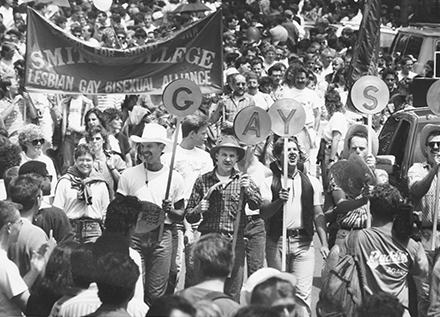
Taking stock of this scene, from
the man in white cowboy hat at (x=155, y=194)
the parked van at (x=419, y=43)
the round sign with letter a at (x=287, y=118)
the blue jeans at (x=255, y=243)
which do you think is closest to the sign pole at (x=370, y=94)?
the round sign with letter a at (x=287, y=118)

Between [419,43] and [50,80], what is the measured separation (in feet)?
30.3

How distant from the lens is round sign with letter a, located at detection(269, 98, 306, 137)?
30.5ft

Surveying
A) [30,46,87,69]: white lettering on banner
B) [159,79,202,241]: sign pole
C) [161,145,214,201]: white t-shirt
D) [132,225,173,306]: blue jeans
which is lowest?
[132,225,173,306]: blue jeans

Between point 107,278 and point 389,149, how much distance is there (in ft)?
19.6

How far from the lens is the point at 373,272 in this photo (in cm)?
727

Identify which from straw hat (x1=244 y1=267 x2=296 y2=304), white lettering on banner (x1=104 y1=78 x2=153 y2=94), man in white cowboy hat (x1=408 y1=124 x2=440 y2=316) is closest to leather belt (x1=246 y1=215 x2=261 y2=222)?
man in white cowboy hat (x1=408 y1=124 x2=440 y2=316)

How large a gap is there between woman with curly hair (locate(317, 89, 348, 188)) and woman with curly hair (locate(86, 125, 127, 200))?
9.74 feet

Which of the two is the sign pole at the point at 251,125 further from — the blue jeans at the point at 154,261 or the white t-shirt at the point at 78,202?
the white t-shirt at the point at 78,202

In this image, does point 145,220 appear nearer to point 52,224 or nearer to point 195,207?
point 195,207

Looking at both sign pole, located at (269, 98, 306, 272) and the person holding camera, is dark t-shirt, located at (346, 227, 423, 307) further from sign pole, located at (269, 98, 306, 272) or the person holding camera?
sign pole, located at (269, 98, 306, 272)

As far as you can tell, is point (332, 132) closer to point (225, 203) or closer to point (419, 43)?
point (225, 203)

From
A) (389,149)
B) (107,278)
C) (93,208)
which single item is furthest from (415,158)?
(107,278)

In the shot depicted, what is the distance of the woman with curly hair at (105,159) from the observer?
1053 cm

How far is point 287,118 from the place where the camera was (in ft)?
30.7
